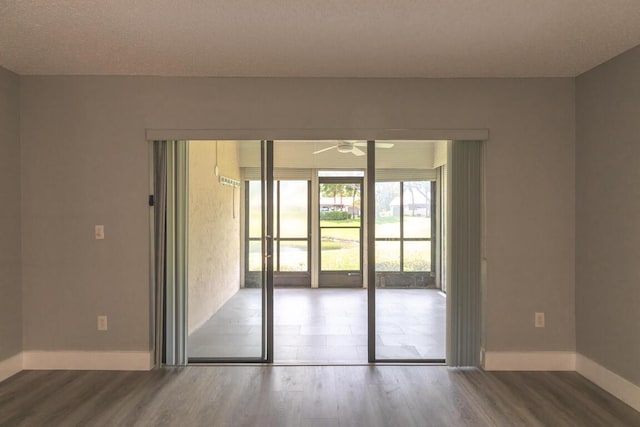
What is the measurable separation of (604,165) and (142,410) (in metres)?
3.88

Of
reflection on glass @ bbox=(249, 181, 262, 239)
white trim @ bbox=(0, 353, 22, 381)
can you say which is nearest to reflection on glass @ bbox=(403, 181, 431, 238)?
reflection on glass @ bbox=(249, 181, 262, 239)

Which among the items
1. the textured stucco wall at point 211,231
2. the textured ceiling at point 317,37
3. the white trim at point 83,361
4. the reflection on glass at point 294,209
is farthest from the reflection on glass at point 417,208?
the reflection on glass at point 294,209

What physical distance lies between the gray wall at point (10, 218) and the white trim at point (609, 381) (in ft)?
15.6

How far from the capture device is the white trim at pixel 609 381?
2.83 metres

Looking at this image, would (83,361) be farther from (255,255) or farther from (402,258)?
(402,258)

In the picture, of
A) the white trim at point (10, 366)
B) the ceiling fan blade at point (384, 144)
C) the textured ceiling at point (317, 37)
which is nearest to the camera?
the textured ceiling at point (317, 37)

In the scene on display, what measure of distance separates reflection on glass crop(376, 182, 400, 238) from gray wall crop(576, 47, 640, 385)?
152cm

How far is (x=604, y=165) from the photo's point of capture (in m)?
3.14

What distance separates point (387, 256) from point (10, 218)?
3.24m

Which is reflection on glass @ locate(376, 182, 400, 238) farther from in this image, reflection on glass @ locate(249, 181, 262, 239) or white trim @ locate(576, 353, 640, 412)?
white trim @ locate(576, 353, 640, 412)

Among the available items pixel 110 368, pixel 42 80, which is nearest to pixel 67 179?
pixel 42 80

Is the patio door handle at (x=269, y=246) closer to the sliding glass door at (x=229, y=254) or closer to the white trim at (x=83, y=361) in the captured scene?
the sliding glass door at (x=229, y=254)

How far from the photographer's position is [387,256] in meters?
3.73

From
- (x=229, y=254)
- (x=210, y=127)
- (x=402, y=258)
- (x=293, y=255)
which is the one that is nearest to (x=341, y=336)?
(x=402, y=258)
